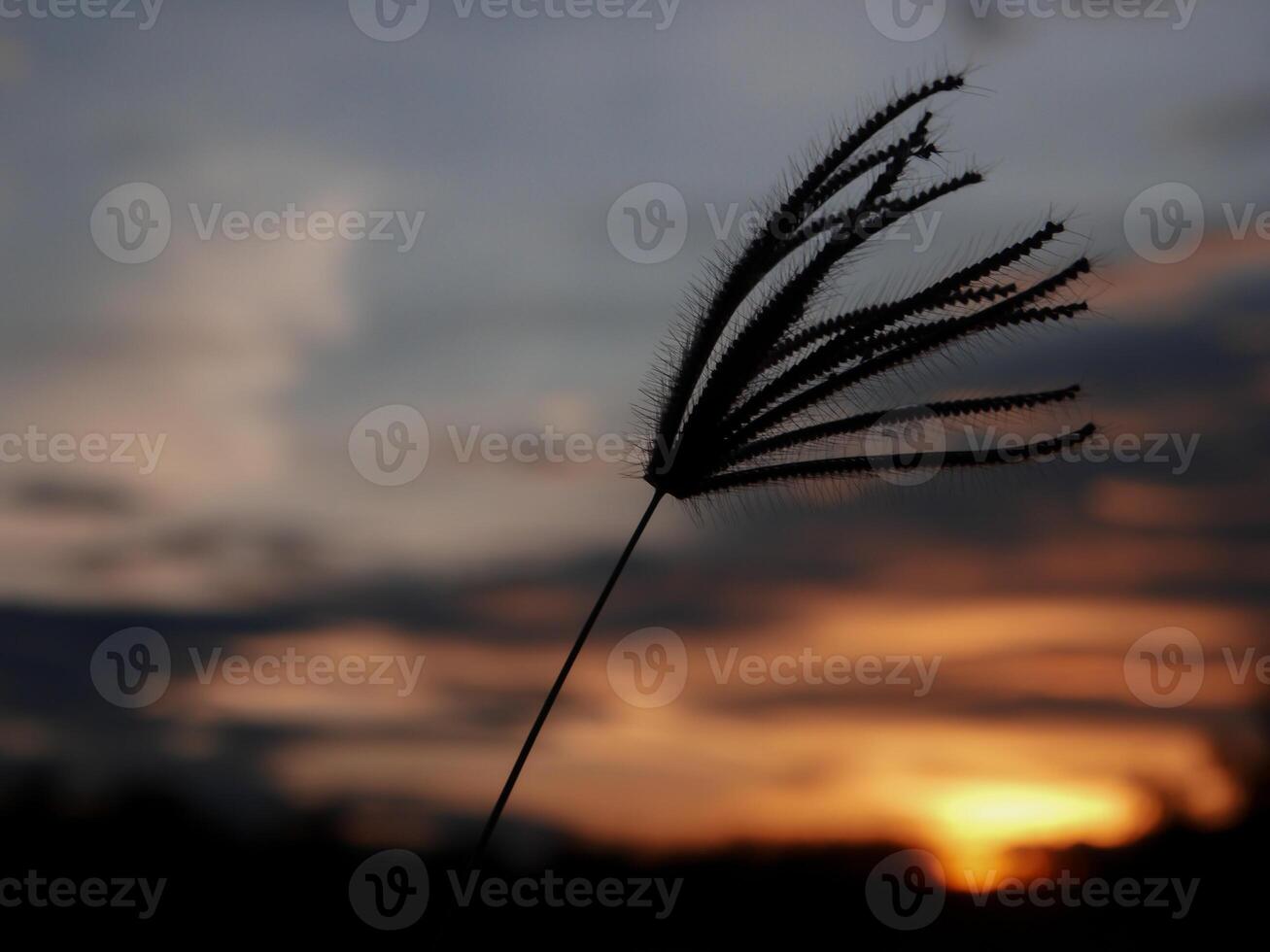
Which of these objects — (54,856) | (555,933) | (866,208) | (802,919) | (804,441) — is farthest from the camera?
(54,856)

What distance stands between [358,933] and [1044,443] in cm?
398

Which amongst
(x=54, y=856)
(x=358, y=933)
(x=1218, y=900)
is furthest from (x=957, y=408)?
(x=1218, y=900)

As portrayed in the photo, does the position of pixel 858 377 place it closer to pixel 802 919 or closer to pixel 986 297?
pixel 986 297

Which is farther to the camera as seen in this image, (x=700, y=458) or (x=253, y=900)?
(x=253, y=900)

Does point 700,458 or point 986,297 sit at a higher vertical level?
point 986,297

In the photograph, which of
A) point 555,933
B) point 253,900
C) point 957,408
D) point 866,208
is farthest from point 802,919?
point 866,208

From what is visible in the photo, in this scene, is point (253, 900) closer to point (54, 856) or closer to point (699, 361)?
point (54, 856)

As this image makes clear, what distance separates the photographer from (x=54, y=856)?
300 inches

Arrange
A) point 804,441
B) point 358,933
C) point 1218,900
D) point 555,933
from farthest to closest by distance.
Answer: point 1218,900, point 555,933, point 358,933, point 804,441

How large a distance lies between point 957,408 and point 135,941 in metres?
4.72

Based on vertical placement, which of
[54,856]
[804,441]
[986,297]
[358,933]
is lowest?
[358,933]

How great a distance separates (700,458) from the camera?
293cm

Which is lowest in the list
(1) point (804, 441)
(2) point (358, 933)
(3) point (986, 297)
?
(2) point (358, 933)

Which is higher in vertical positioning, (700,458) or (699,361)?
(699,361)
